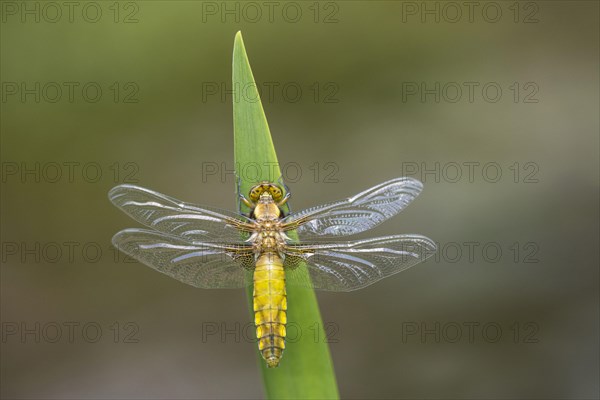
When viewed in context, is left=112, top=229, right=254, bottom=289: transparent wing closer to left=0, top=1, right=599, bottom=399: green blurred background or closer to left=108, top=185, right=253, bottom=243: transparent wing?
left=108, top=185, right=253, bottom=243: transparent wing

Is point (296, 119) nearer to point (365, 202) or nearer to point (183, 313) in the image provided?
point (183, 313)

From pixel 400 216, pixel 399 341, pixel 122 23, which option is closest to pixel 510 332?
pixel 399 341

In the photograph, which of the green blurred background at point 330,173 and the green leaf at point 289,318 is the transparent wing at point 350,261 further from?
the green blurred background at point 330,173

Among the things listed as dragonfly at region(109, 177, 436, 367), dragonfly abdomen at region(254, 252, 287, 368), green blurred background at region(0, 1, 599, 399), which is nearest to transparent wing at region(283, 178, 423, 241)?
dragonfly at region(109, 177, 436, 367)

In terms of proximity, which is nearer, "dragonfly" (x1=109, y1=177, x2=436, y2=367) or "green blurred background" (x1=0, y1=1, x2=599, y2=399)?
"dragonfly" (x1=109, y1=177, x2=436, y2=367)

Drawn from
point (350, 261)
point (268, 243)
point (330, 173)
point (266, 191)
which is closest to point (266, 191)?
point (266, 191)

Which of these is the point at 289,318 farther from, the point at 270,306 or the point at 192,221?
the point at 192,221
